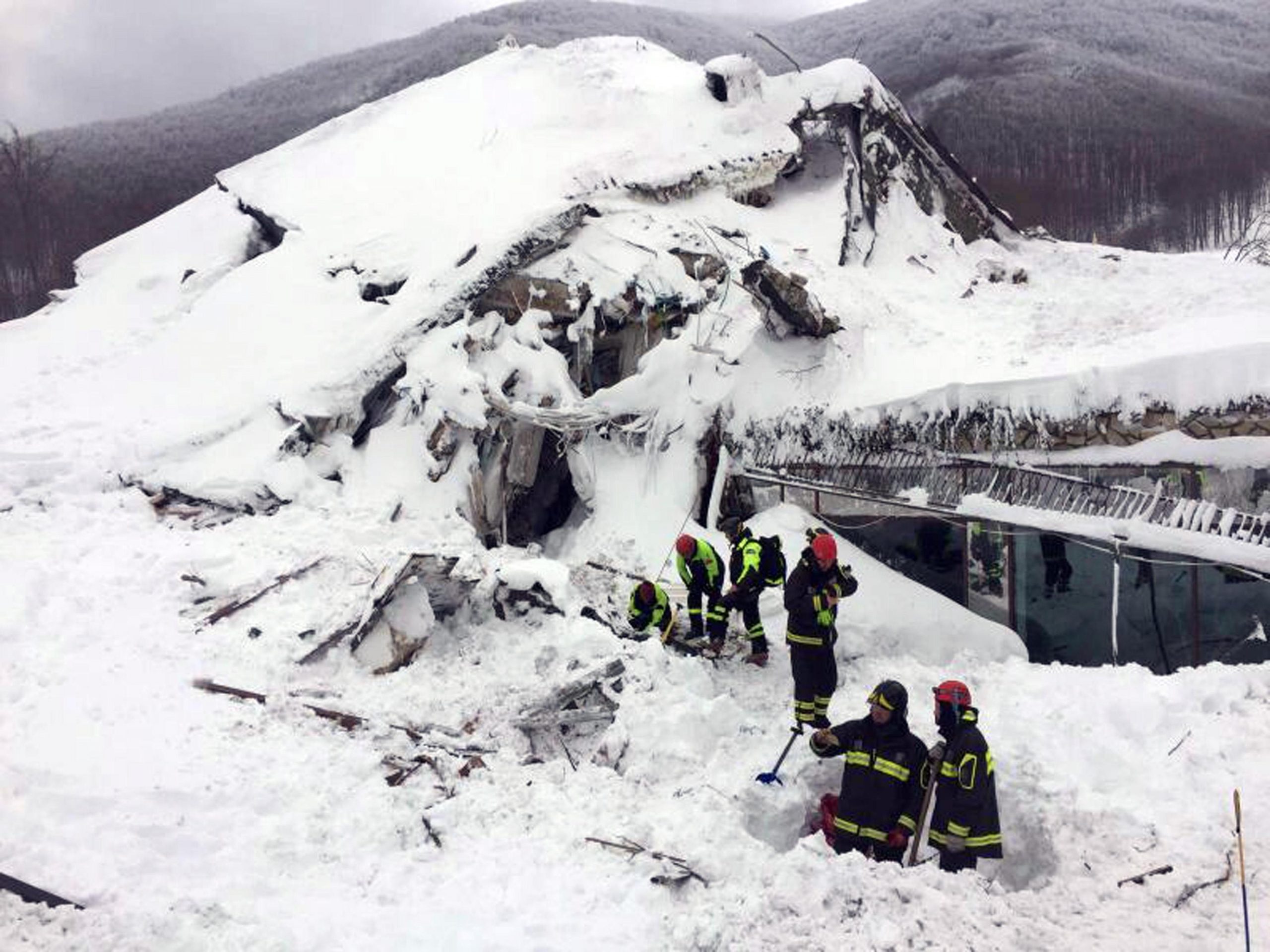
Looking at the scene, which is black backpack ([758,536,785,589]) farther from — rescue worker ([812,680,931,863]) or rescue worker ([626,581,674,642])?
rescue worker ([812,680,931,863])

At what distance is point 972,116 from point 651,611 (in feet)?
141

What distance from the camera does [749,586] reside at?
7.27 meters

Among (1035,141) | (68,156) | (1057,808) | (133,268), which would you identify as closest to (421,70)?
(68,156)

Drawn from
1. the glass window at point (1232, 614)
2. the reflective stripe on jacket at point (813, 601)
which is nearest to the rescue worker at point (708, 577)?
the reflective stripe on jacket at point (813, 601)

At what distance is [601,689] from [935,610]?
3.12m

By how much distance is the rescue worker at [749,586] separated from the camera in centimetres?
722

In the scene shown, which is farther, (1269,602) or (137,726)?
(1269,602)

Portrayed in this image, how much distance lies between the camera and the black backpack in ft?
23.8

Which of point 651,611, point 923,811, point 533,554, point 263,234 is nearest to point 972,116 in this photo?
point 263,234

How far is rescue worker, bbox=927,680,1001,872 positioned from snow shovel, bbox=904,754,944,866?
0.10 meters

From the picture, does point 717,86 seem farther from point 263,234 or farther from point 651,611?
point 651,611

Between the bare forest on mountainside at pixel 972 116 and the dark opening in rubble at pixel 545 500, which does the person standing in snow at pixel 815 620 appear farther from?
the bare forest on mountainside at pixel 972 116

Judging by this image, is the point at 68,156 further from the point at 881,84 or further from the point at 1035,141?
the point at 1035,141

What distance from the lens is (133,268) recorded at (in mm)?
14914
